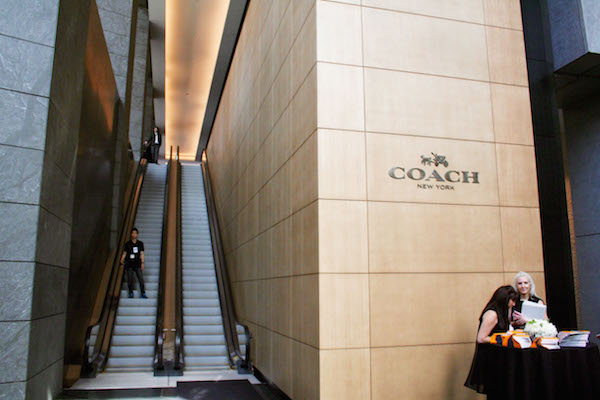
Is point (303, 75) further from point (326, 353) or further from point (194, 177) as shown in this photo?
point (194, 177)

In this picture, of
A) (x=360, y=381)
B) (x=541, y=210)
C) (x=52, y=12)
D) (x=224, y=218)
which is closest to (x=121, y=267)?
(x=224, y=218)

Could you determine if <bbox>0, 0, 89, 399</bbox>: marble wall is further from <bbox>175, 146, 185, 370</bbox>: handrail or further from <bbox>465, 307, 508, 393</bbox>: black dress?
<bbox>465, 307, 508, 393</bbox>: black dress

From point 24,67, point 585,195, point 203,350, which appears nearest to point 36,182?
point 24,67

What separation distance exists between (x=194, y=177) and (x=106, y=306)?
397 inches

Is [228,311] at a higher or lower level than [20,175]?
lower

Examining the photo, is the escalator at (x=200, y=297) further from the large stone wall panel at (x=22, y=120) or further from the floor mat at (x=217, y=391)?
the large stone wall panel at (x=22, y=120)

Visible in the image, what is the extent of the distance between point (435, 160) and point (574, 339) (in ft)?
7.39

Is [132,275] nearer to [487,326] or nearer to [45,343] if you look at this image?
[45,343]

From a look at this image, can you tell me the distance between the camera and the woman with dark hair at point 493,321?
14.9 ft

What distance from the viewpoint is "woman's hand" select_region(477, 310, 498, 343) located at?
14.9 ft

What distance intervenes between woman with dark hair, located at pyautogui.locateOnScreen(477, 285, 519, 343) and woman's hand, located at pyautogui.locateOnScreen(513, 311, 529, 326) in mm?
114

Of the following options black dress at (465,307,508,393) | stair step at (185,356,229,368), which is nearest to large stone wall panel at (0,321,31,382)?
stair step at (185,356,229,368)

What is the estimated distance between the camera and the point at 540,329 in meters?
4.19

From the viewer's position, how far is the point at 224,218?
13984mm
